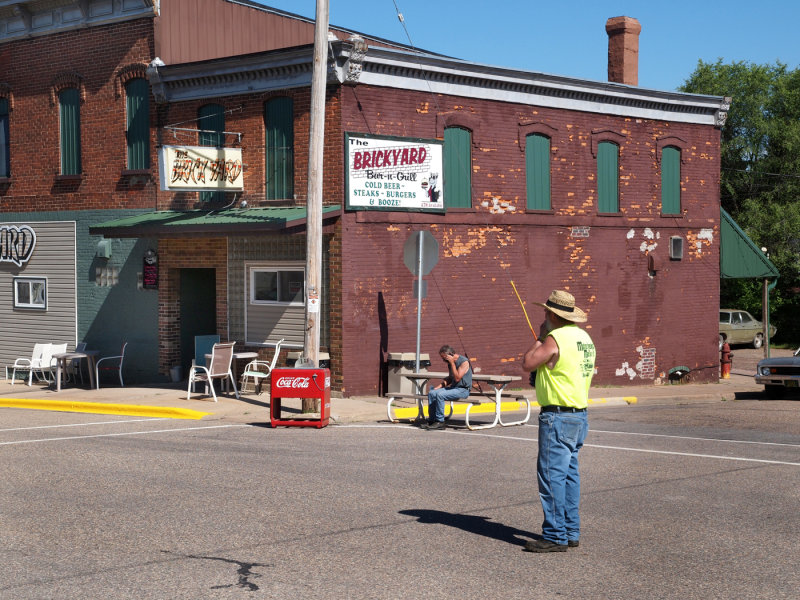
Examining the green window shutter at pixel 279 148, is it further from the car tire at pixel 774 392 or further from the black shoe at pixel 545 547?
the black shoe at pixel 545 547

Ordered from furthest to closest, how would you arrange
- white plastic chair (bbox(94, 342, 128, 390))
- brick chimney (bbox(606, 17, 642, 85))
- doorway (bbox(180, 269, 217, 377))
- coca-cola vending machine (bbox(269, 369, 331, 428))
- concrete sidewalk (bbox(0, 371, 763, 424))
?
brick chimney (bbox(606, 17, 642, 85)) → doorway (bbox(180, 269, 217, 377)) → white plastic chair (bbox(94, 342, 128, 390)) → concrete sidewalk (bbox(0, 371, 763, 424)) → coca-cola vending machine (bbox(269, 369, 331, 428))

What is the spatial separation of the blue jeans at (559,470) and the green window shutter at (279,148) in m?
12.9

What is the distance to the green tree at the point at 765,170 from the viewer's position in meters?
40.8

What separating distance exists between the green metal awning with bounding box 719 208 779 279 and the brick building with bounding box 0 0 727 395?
43.3 inches

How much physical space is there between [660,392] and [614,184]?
16.6ft

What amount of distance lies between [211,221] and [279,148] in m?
2.01

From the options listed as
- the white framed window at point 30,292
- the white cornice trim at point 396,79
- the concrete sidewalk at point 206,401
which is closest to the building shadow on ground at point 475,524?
the concrete sidewalk at point 206,401

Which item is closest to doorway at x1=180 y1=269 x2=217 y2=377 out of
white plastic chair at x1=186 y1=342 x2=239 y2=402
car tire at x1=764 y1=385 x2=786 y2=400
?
white plastic chair at x1=186 y1=342 x2=239 y2=402

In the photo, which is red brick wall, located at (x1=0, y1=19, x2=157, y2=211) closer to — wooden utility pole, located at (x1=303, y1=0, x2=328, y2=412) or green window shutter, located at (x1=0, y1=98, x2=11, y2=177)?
green window shutter, located at (x1=0, y1=98, x2=11, y2=177)

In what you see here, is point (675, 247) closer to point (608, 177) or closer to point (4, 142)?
point (608, 177)

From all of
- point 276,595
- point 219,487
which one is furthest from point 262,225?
point 276,595

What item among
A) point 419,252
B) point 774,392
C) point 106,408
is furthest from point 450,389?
point 774,392

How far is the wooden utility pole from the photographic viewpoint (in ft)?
51.7

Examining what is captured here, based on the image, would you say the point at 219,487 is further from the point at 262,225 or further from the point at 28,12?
the point at 28,12
